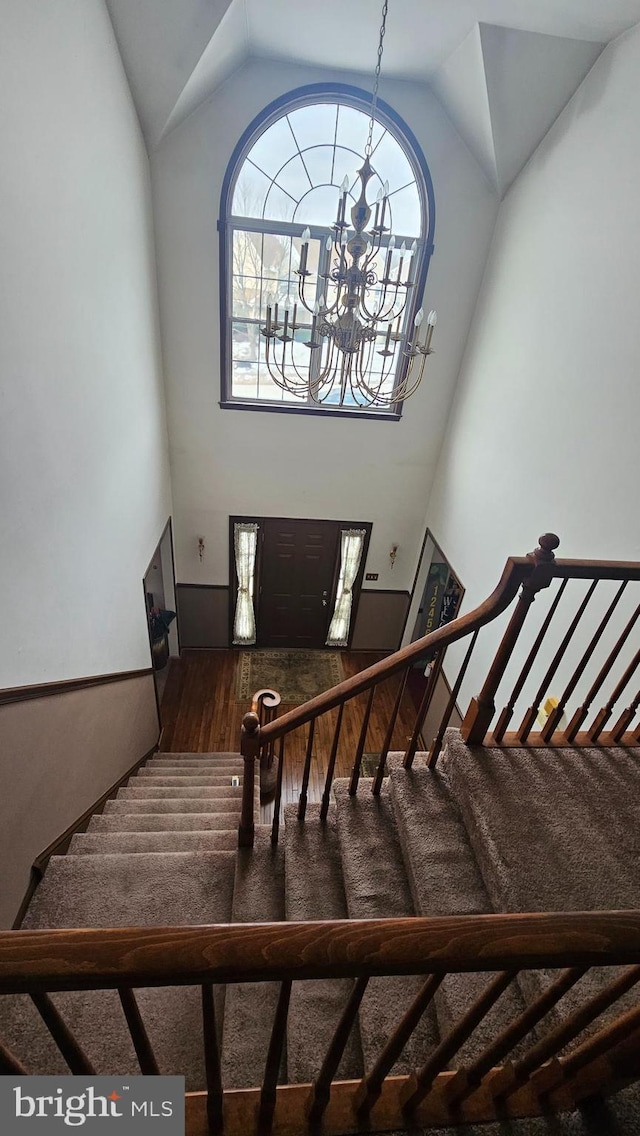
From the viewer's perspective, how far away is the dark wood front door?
18.5 feet

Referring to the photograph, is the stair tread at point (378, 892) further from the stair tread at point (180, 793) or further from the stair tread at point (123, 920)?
the stair tread at point (180, 793)

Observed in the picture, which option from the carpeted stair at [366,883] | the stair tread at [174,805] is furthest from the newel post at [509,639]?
the stair tread at [174,805]

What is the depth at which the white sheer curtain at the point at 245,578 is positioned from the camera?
18.5ft

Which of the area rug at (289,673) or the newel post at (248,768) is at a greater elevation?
the newel post at (248,768)

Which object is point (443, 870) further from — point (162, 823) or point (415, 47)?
point (415, 47)

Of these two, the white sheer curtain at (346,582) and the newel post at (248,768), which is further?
the white sheer curtain at (346,582)

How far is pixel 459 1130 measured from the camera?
110cm

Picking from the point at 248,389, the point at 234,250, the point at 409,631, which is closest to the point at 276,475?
the point at 248,389

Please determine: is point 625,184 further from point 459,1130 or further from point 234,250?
point 459,1130

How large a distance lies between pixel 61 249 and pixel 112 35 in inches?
63.7

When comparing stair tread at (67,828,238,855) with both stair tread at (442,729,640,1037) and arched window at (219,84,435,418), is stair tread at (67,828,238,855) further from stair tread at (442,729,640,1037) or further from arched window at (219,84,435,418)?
arched window at (219,84,435,418)

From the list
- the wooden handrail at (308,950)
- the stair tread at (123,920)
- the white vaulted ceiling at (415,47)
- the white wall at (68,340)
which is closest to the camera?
the wooden handrail at (308,950)

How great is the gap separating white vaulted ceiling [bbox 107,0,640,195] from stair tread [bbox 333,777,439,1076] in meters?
4.24

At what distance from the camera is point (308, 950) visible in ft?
2.30
